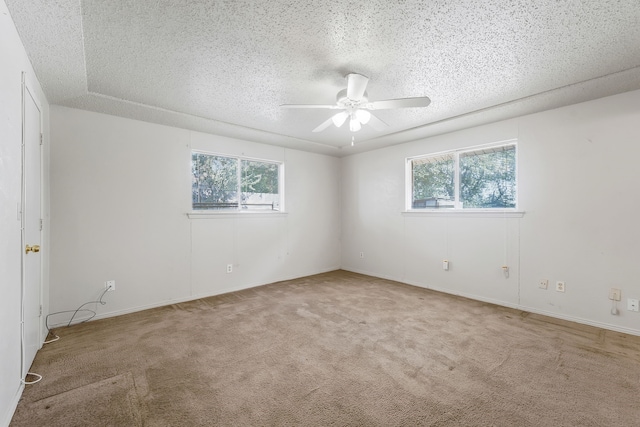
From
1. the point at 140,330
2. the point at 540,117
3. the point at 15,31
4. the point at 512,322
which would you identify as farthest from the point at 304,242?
the point at 15,31

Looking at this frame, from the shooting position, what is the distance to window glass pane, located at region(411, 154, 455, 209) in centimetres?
423

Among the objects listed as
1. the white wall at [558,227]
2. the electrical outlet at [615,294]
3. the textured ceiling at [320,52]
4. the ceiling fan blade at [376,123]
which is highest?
the textured ceiling at [320,52]

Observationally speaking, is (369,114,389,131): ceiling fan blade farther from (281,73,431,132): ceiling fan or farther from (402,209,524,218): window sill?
(402,209,524,218): window sill

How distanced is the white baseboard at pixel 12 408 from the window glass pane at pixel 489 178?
15.5 feet

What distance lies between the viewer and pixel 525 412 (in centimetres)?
167

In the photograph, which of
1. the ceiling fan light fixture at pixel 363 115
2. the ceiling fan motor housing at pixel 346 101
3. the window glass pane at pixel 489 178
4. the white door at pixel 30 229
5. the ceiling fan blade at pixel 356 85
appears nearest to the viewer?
the white door at pixel 30 229

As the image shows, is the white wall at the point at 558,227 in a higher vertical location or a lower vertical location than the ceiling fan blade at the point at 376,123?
lower

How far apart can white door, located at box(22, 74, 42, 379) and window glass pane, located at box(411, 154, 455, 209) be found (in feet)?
14.8

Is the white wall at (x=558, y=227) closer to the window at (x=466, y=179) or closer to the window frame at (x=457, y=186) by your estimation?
the window frame at (x=457, y=186)

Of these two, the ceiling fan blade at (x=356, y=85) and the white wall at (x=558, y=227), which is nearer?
the ceiling fan blade at (x=356, y=85)

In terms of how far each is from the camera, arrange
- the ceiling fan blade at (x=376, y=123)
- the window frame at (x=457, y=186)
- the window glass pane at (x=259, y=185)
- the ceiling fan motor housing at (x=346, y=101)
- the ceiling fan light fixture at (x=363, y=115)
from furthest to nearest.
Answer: the window glass pane at (x=259, y=185)
the window frame at (x=457, y=186)
the ceiling fan blade at (x=376, y=123)
the ceiling fan light fixture at (x=363, y=115)
the ceiling fan motor housing at (x=346, y=101)

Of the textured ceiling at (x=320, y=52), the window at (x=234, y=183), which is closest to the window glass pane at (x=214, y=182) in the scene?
the window at (x=234, y=183)

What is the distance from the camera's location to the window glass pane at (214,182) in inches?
159

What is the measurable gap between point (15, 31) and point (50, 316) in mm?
2618
